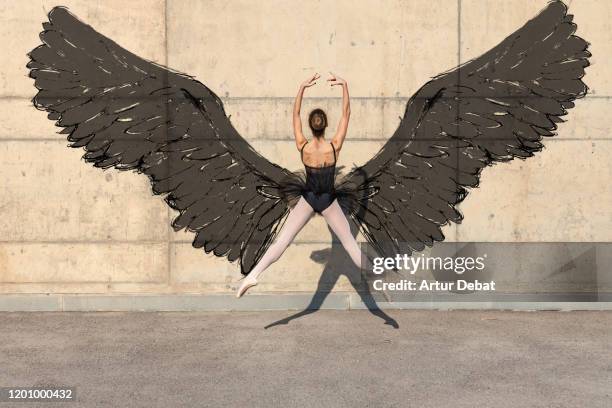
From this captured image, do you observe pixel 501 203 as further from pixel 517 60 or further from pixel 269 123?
pixel 269 123

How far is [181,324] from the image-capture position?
25.5 feet

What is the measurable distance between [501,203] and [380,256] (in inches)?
62.7

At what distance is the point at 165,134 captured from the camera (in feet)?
27.9

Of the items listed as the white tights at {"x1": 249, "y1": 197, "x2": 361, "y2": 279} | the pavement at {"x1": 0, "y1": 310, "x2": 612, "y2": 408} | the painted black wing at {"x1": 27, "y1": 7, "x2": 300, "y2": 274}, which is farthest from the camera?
the painted black wing at {"x1": 27, "y1": 7, "x2": 300, "y2": 274}

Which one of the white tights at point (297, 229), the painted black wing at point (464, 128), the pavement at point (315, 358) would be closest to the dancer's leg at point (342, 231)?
the white tights at point (297, 229)

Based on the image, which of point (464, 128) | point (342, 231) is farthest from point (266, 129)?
point (464, 128)

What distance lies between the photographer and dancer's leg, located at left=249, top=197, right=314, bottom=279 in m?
7.13

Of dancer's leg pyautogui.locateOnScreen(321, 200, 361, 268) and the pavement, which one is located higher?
dancer's leg pyautogui.locateOnScreen(321, 200, 361, 268)

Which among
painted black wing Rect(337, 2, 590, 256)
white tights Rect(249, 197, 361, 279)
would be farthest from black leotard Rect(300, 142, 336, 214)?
painted black wing Rect(337, 2, 590, 256)

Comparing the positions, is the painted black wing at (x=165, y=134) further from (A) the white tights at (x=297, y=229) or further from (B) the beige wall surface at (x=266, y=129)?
(A) the white tights at (x=297, y=229)

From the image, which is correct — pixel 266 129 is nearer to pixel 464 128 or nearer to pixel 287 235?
pixel 287 235

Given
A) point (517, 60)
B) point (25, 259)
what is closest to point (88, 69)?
point (25, 259)

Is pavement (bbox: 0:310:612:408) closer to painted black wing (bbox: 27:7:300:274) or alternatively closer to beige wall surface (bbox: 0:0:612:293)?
beige wall surface (bbox: 0:0:612:293)

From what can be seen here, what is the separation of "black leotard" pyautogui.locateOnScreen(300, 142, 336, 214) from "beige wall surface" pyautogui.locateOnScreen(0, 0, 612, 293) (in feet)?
4.49
